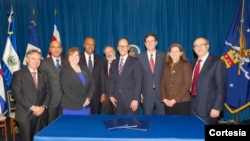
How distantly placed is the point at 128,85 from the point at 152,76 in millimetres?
368

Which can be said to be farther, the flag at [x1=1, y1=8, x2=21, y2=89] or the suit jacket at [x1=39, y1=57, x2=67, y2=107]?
the flag at [x1=1, y1=8, x2=21, y2=89]

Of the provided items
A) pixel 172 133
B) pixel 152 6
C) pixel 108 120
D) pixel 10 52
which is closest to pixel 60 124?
pixel 108 120

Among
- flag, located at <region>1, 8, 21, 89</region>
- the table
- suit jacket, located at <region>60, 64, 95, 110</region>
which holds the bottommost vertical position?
the table

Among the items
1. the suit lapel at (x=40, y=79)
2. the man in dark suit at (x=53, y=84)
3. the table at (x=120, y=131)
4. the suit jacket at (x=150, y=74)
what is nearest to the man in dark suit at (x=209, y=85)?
the suit jacket at (x=150, y=74)

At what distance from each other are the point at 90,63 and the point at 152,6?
2026 mm

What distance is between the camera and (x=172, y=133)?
219cm

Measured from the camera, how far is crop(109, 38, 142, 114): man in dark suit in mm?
3600

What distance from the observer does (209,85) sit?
3238mm

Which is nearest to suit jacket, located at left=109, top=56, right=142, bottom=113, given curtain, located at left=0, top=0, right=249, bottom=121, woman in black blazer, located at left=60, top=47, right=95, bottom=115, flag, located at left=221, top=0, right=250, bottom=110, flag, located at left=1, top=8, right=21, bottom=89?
woman in black blazer, located at left=60, top=47, right=95, bottom=115

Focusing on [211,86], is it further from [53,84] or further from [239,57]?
[53,84]

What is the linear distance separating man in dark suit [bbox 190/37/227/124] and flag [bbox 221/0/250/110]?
6.09 ft

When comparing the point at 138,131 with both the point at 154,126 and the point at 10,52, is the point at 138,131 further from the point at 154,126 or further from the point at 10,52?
the point at 10,52

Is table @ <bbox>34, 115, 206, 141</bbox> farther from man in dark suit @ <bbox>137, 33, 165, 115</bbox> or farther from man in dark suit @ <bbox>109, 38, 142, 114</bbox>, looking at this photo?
man in dark suit @ <bbox>137, 33, 165, 115</bbox>

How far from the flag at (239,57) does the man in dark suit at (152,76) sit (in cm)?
189
